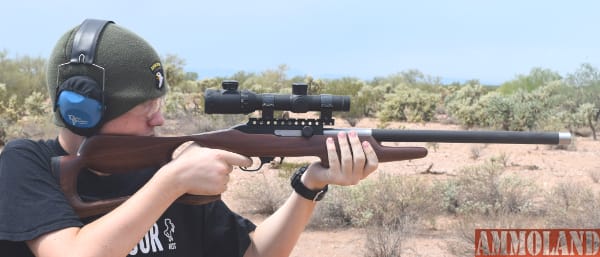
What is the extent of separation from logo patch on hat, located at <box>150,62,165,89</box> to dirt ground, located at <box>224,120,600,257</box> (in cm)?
572

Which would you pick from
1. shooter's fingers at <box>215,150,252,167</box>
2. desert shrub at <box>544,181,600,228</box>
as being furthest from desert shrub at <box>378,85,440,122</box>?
shooter's fingers at <box>215,150,252,167</box>

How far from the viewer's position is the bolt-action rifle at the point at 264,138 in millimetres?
2406

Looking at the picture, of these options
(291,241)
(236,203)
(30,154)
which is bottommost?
(236,203)

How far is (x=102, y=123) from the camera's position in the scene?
7.79ft

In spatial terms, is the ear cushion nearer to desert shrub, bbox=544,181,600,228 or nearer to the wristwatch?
the wristwatch

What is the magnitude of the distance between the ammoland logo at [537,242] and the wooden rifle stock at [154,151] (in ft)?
15.9

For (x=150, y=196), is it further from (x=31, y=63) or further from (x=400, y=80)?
(x=400, y=80)

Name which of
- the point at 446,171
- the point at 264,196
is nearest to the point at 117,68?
the point at 264,196

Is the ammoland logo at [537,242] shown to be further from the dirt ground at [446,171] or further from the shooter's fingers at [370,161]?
the shooter's fingers at [370,161]

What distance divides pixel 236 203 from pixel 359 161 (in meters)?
8.12

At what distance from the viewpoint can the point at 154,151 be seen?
251cm

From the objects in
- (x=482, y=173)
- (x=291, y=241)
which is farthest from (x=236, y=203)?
(x=291, y=241)

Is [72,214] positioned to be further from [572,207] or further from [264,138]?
[572,207]

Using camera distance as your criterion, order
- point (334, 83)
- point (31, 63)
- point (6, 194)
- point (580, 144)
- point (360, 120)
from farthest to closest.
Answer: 1. point (31, 63)
2. point (334, 83)
3. point (360, 120)
4. point (580, 144)
5. point (6, 194)
